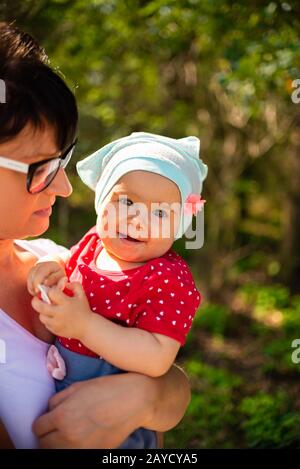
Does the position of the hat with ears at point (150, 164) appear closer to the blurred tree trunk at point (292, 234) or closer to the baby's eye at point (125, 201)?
the baby's eye at point (125, 201)

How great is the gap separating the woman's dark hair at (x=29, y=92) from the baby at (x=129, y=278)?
0.28 metres

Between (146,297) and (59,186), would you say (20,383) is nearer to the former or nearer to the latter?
(146,297)

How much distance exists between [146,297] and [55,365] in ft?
1.25

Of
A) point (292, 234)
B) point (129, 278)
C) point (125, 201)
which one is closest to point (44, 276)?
point (129, 278)

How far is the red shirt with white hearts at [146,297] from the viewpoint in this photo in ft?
6.55

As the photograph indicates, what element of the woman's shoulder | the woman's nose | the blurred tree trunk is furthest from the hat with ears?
the blurred tree trunk

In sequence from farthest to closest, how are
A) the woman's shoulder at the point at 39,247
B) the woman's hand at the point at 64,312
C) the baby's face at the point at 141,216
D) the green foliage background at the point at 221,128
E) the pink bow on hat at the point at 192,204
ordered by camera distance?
the green foliage background at the point at 221,128
the woman's shoulder at the point at 39,247
the pink bow on hat at the point at 192,204
the baby's face at the point at 141,216
the woman's hand at the point at 64,312

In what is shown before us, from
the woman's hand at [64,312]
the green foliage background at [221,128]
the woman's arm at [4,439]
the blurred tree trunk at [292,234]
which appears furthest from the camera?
the blurred tree trunk at [292,234]

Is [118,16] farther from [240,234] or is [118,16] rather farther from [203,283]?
[240,234]

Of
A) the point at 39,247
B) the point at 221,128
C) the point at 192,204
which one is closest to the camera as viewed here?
the point at 192,204

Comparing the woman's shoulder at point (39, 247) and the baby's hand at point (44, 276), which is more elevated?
the baby's hand at point (44, 276)

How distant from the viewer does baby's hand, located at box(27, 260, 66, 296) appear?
1.93 metres

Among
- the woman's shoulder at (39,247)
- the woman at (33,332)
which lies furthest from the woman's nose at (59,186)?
the woman's shoulder at (39,247)

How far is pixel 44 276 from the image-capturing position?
6.35 ft
